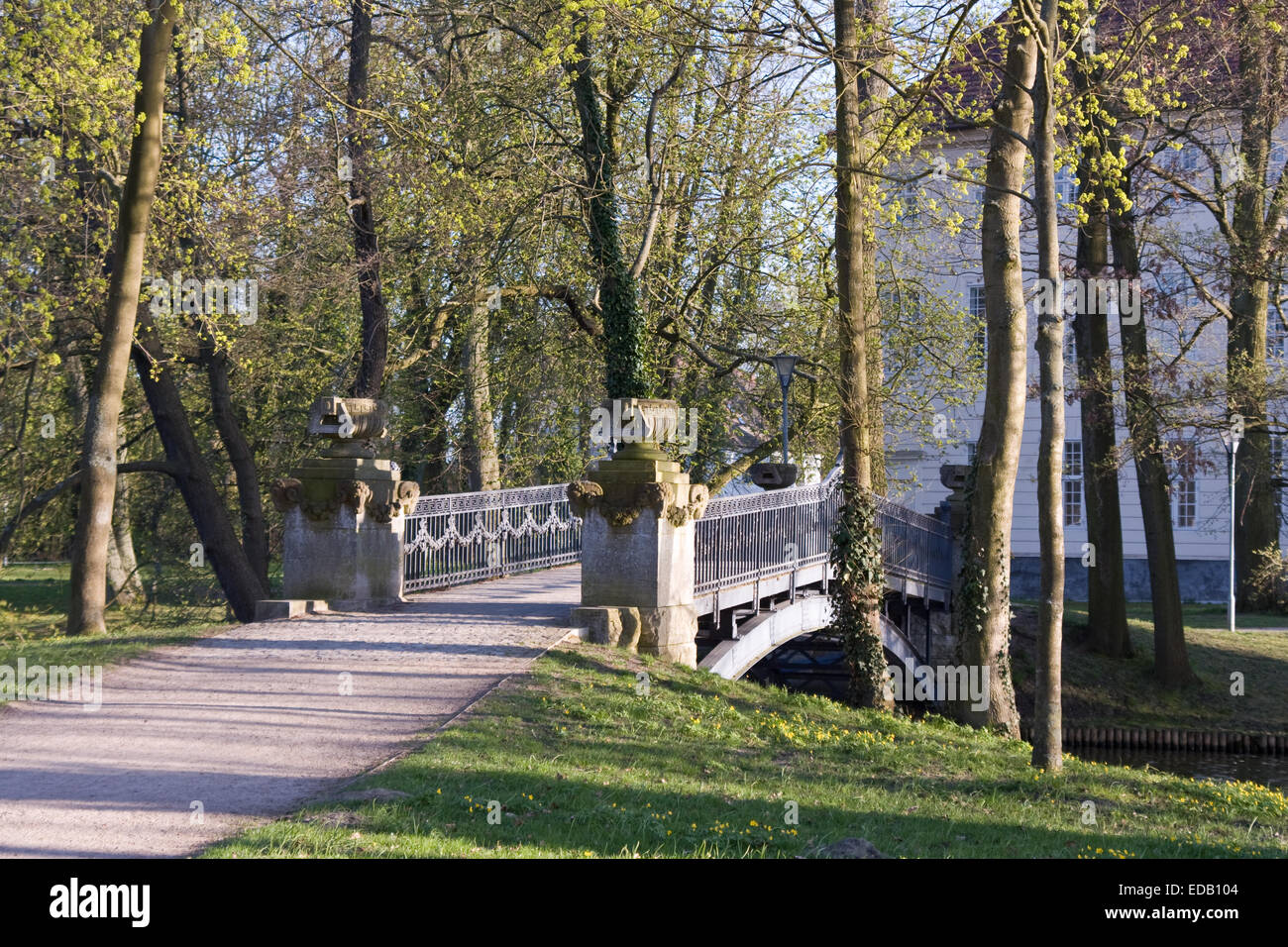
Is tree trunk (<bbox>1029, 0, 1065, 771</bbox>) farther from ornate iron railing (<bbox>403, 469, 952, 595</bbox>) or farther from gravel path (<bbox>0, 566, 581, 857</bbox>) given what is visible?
ornate iron railing (<bbox>403, 469, 952, 595</bbox>)

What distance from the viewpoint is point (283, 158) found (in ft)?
70.4

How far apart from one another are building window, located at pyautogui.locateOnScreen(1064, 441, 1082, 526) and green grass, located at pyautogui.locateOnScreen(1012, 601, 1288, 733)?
42.1 ft

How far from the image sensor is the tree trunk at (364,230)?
19.8 meters

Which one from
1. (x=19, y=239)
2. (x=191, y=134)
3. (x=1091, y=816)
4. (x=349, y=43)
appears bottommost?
(x=1091, y=816)

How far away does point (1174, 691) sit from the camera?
77.8 feet

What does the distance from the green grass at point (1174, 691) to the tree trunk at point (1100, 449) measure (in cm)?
71
